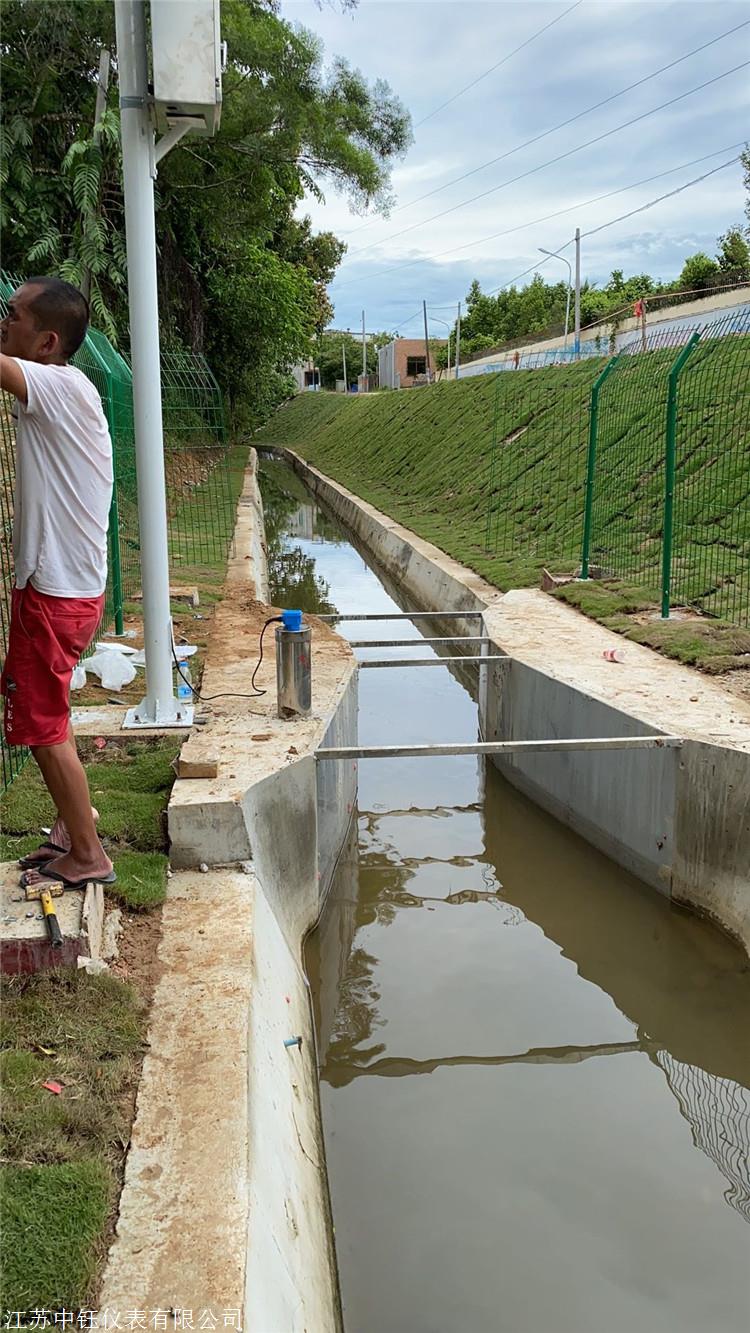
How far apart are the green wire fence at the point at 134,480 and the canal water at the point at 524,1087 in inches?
81.9

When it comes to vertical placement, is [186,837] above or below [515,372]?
below

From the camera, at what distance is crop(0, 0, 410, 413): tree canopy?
1666cm

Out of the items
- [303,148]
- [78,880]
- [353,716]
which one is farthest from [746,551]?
[303,148]

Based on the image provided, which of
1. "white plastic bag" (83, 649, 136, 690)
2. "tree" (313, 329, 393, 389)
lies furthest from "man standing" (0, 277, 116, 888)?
"tree" (313, 329, 393, 389)

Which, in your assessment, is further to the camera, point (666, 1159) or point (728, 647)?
point (728, 647)

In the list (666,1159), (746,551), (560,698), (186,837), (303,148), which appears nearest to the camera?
(666,1159)

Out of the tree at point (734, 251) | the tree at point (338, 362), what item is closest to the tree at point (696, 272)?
the tree at point (734, 251)

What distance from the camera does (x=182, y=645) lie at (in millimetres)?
6883

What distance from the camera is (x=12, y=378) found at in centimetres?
271

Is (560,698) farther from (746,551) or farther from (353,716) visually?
(746,551)

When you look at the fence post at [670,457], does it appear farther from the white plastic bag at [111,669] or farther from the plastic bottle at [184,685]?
the white plastic bag at [111,669]

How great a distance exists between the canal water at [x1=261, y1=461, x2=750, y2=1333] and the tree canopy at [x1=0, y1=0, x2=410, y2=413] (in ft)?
31.6

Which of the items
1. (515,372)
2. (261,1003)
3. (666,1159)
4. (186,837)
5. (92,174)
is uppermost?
(92,174)

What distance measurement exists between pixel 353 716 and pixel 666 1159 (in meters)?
3.67
